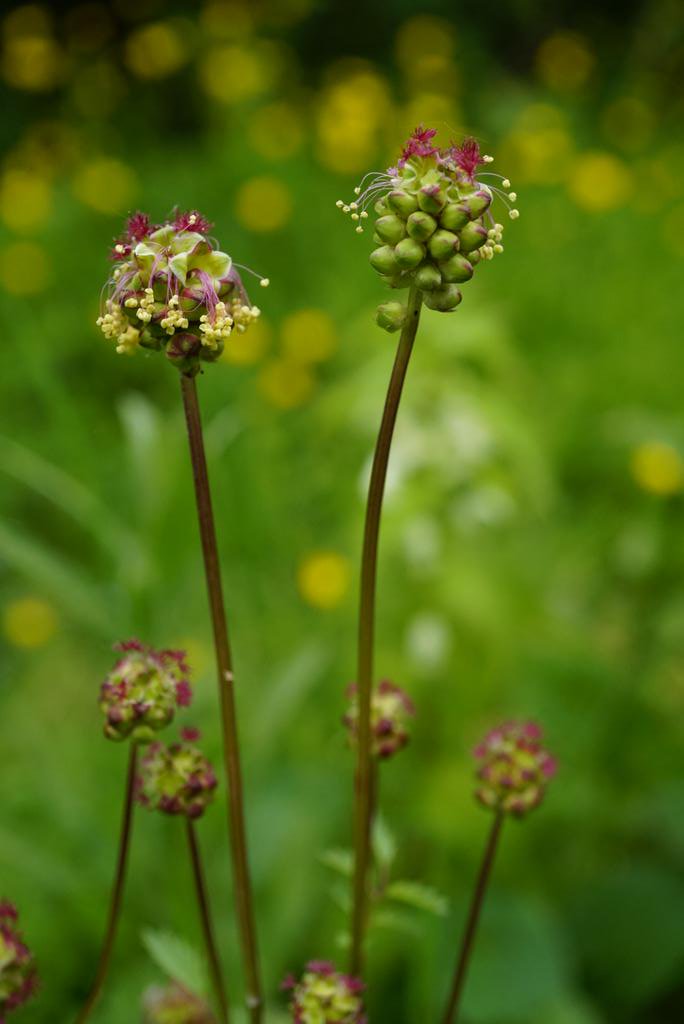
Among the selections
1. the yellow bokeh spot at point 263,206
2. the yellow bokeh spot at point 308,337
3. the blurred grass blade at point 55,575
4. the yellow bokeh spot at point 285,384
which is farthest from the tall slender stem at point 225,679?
the yellow bokeh spot at point 263,206

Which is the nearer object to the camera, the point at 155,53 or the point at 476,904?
the point at 476,904

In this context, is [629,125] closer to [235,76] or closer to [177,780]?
[235,76]

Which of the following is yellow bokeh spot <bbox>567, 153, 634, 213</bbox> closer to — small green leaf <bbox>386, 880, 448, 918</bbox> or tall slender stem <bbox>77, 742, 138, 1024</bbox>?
small green leaf <bbox>386, 880, 448, 918</bbox>

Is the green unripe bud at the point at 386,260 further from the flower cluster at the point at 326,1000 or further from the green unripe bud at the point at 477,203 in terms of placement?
the flower cluster at the point at 326,1000

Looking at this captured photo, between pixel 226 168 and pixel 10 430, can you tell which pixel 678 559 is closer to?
pixel 10 430

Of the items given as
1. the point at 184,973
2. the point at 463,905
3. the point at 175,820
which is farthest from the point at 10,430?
the point at 184,973

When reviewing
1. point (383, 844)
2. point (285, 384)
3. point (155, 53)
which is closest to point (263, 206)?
point (285, 384)
